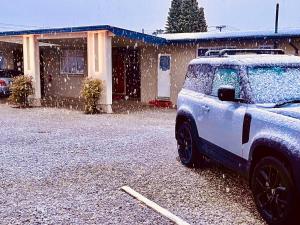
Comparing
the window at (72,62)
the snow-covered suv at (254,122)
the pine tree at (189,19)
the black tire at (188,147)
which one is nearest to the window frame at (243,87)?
the snow-covered suv at (254,122)

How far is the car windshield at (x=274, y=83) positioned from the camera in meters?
5.00

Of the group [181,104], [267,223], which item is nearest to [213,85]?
[181,104]

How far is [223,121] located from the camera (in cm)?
549

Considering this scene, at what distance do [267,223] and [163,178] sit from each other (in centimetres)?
235

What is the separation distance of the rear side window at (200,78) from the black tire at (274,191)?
6.98 feet

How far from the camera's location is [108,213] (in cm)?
489

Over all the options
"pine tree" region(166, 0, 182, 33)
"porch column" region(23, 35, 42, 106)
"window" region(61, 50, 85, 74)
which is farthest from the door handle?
"pine tree" region(166, 0, 182, 33)

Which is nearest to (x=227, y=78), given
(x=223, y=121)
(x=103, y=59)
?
(x=223, y=121)

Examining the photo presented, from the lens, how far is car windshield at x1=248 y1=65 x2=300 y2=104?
5003 millimetres

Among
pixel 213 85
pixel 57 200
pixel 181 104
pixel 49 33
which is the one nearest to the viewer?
pixel 57 200

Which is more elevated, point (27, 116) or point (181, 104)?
point (181, 104)

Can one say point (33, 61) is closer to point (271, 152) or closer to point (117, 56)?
point (117, 56)

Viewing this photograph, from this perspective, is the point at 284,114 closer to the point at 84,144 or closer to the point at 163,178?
the point at 163,178

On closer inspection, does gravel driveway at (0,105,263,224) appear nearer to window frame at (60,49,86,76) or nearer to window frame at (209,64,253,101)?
window frame at (209,64,253,101)
